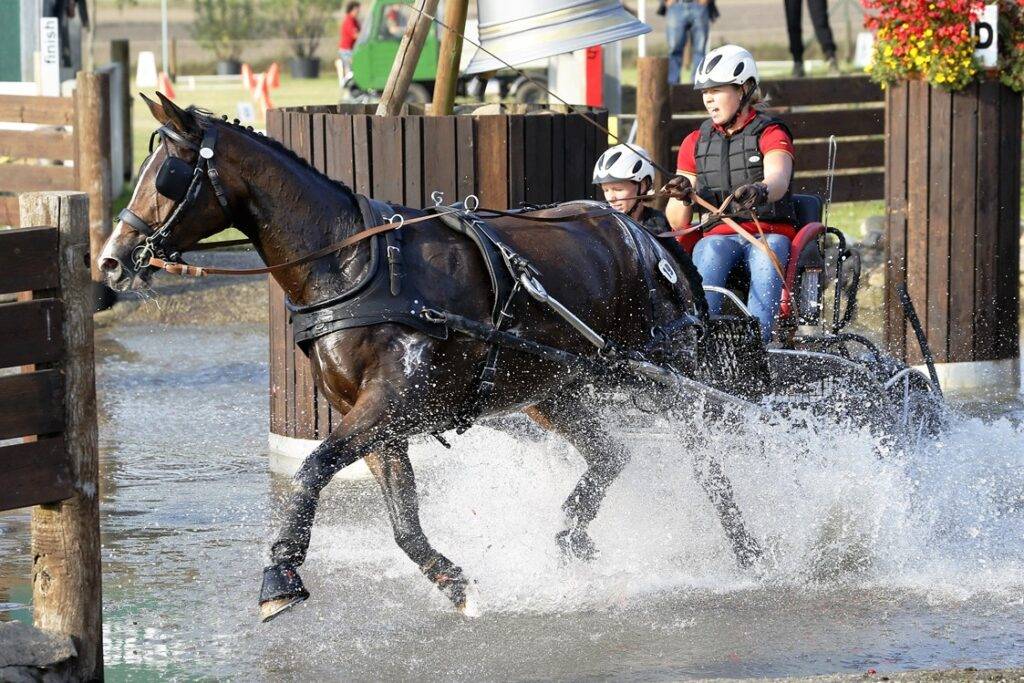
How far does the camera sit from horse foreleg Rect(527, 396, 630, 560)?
626 cm

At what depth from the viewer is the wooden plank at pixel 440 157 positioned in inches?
293

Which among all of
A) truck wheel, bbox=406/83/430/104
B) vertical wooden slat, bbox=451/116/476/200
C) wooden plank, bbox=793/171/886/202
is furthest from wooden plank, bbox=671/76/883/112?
truck wheel, bbox=406/83/430/104

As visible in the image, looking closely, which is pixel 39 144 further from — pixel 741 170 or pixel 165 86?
pixel 165 86

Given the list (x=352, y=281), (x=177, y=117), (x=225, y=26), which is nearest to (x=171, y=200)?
(x=177, y=117)

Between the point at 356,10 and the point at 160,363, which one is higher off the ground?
the point at 356,10

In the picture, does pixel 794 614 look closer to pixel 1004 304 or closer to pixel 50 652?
pixel 50 652

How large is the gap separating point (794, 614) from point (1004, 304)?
428 cm

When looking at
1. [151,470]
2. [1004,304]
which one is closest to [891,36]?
[1004,304]

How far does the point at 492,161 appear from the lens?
7.50 meters

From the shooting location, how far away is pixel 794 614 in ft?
19.1

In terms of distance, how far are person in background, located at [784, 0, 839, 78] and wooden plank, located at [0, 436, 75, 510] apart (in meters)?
17.0

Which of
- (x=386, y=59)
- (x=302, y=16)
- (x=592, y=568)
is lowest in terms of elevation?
(x=592, y=568)

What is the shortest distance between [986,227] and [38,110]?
7498 mm

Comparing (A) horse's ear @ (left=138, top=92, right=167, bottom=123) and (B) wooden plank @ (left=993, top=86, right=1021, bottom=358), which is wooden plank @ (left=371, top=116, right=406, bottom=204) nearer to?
(A) horse's ear @ (left=138, top=92, right=167, bottom=123)
